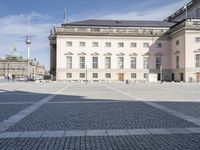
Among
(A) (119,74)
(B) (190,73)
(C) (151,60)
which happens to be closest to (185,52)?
(B) (190,73)

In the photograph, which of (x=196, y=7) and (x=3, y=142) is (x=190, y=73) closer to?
(x=196, y=7)

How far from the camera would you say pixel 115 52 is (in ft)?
278

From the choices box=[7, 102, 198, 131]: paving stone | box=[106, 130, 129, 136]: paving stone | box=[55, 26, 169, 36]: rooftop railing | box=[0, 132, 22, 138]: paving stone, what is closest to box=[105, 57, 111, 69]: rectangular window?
box=[55, 26, 169, 36]: rooftop railing

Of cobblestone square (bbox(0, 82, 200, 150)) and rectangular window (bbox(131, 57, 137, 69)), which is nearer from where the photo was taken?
cobblestone square (bbox(0, 82, 200, 150))

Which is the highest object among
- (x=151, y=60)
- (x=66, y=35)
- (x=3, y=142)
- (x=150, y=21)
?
(x=150, y=21)

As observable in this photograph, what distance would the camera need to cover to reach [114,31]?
83750 millimetres

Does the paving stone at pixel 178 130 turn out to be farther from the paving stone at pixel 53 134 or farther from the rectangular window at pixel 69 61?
the rectangular window at pixel 69 61

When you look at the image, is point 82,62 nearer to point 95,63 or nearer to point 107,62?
point 95,63

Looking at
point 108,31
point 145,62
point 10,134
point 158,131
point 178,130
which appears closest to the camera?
point 10,134

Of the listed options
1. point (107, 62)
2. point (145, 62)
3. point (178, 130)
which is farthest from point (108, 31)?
point (178, 130)

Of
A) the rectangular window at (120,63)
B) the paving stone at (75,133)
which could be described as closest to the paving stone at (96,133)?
the paving stone at (75,133)

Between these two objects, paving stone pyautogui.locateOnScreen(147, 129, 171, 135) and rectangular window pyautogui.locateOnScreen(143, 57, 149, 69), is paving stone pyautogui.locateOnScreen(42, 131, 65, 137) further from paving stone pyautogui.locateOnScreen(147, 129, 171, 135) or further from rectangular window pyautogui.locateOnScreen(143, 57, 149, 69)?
rectangular window pyautogui.locateOnScreen(143, 57, 149, 69)

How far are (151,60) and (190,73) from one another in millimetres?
13384

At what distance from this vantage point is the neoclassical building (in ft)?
273
